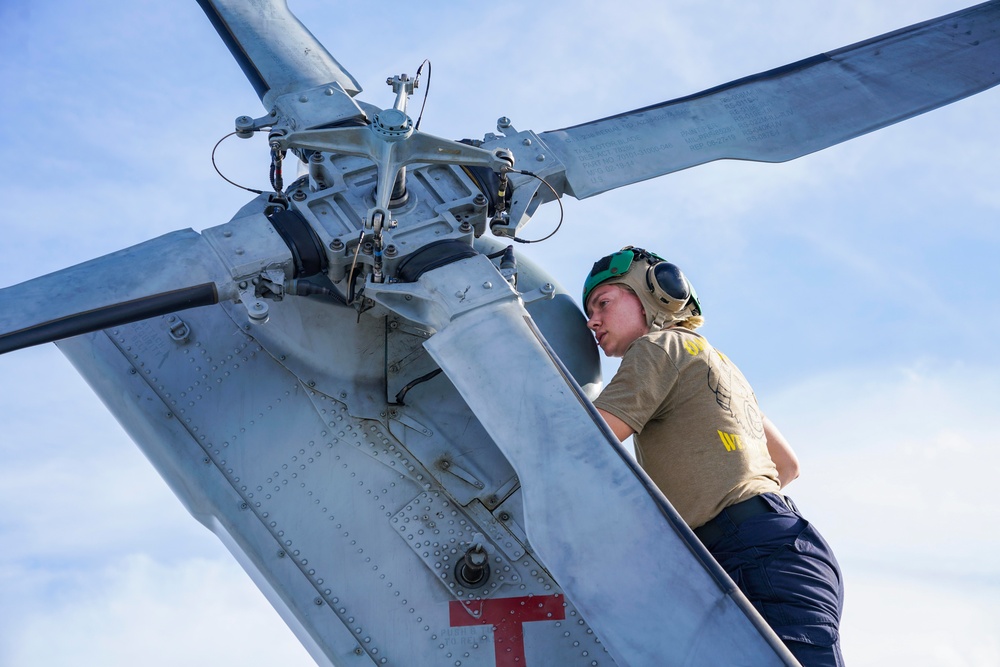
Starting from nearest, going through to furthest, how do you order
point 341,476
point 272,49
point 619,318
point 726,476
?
point 726,476 < point 341,476 < point 619,318 < point 272,49

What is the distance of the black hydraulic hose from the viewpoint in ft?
17.1

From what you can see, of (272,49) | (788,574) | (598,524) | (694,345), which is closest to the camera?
(598,524)

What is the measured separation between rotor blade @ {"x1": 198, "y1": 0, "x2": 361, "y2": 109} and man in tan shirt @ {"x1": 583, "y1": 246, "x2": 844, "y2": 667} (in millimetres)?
2979

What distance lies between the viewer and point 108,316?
17.6 feet

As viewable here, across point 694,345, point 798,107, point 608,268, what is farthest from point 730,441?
point 798,107

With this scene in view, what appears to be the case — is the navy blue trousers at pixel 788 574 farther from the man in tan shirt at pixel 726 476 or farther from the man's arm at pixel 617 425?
the man's arm at pixel 617 425

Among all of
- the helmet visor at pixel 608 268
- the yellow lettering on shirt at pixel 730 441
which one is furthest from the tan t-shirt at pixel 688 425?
the helmet visor at pixel 608 268

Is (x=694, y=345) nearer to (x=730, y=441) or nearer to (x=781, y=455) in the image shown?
(x=730, y=441)

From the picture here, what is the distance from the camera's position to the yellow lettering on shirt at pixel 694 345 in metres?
6.23

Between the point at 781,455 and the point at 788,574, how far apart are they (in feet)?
5.56

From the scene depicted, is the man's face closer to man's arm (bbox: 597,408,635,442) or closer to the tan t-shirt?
the tan t-shirt

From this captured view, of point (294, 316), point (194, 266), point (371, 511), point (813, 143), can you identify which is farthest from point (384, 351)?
point (813, 143)

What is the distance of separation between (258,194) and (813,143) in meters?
3.78

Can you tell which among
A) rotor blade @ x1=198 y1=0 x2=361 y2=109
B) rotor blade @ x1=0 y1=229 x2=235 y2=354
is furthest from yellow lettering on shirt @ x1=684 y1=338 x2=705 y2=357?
rotor blade @ x1=198 y1=0 x2=361 y2=109
